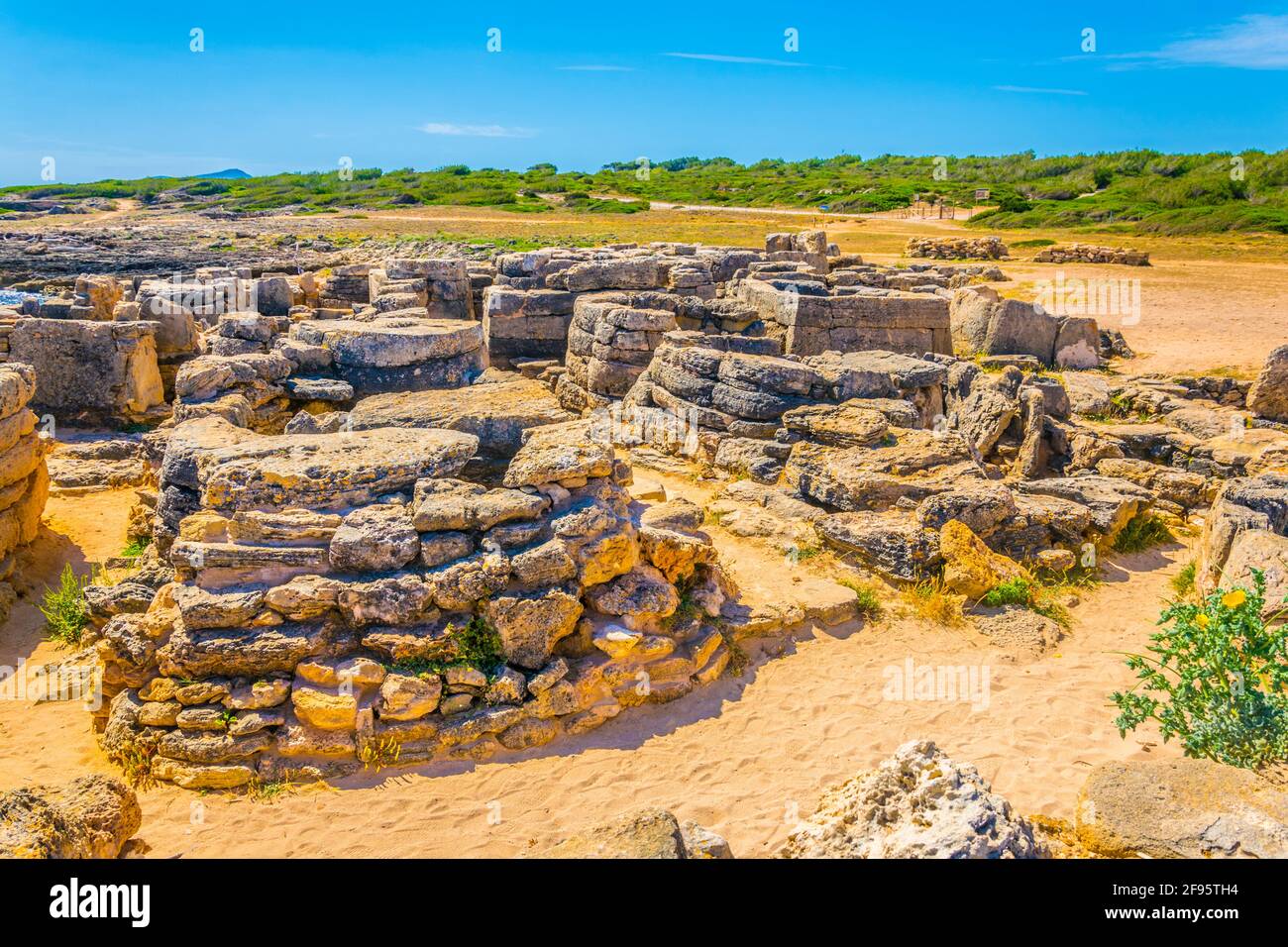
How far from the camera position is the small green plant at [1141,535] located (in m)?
9.19

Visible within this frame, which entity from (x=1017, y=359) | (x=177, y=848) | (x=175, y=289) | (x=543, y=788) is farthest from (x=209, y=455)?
(x=1017, y=359)

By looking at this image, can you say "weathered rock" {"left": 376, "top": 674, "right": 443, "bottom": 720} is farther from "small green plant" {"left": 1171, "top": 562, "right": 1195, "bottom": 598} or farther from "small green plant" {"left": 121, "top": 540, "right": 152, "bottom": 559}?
"small green plant" {"left": 1171, "top": 562, "right": 1195, "bottom": 598}

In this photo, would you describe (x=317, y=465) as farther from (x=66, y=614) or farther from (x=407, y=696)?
(x=66, y=614)

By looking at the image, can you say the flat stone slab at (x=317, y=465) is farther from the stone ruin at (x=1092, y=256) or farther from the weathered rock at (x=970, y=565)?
the stone ruin at (x=1092, y=256)

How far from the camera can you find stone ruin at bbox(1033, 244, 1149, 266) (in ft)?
92.2

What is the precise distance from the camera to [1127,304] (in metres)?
21.4

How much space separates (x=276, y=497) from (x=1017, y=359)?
1313 centimetres

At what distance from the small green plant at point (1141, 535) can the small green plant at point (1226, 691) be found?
4.12m

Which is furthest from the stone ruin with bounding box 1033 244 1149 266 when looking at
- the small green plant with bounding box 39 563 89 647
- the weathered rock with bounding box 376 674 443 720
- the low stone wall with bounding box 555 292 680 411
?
the small green plant with bounding box 39 563 89 647

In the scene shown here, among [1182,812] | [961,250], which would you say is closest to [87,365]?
[1182,812]

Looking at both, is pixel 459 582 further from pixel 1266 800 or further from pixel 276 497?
pixel 1266 800

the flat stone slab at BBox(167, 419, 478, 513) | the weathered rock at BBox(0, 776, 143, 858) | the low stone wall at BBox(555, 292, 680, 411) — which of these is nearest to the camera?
the weathered rock at BBox(0, 776, 143, 858)

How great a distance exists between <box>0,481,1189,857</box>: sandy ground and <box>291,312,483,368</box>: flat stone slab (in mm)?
3587

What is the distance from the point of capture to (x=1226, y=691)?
16.2 ft
